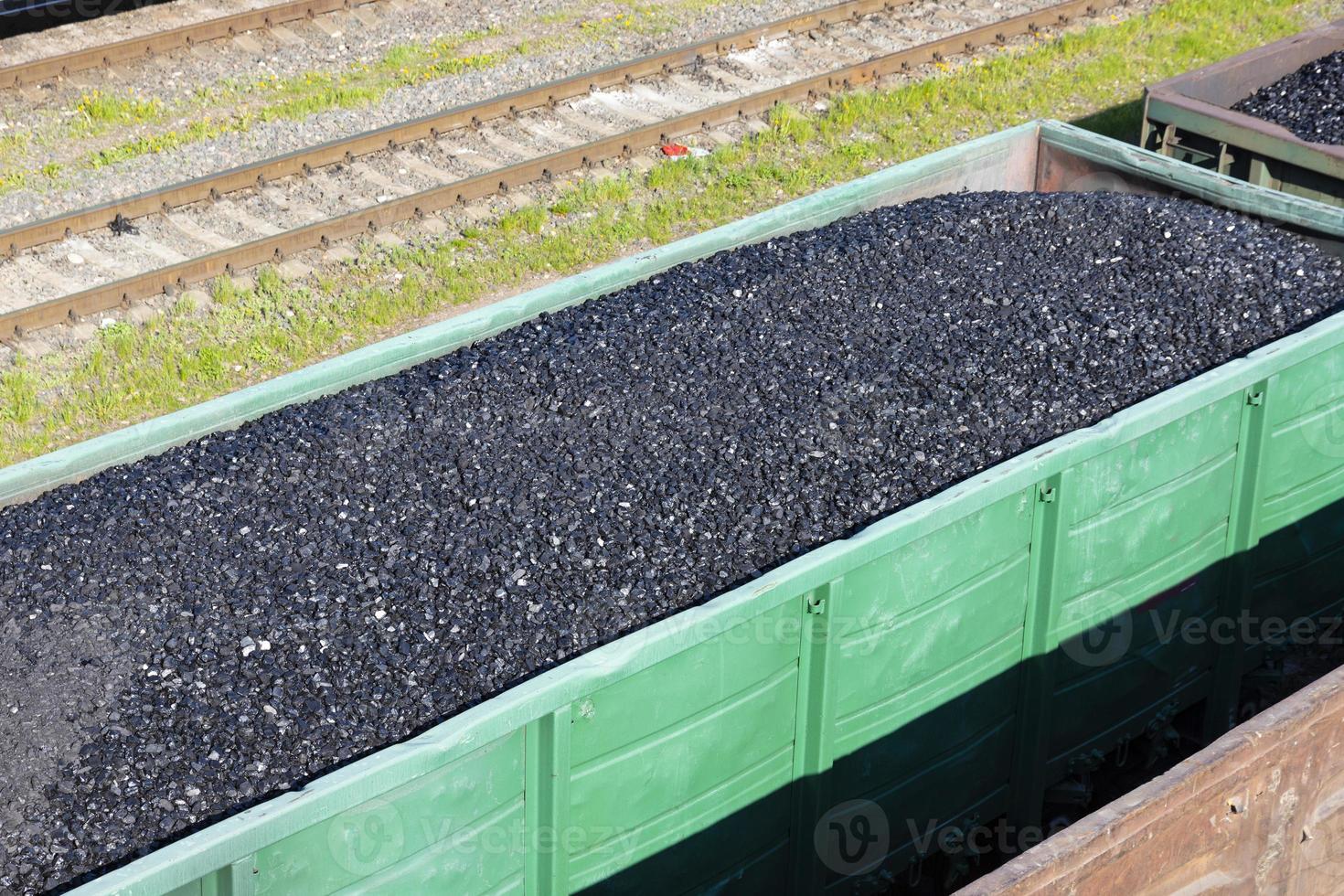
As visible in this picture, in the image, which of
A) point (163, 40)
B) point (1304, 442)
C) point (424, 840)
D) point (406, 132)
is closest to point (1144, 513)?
point (1304, 442)

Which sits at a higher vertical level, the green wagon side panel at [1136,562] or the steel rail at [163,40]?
the steel rail at [163,40]

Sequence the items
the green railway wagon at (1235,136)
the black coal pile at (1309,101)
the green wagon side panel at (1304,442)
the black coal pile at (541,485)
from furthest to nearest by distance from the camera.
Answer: the black coal pile at (1309,101) < the green railway wagon at (1235,136) < the green wagon side panel at (1304,442) < the black coal pile at (541,485)

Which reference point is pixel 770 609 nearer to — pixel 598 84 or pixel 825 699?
pixel 825 699

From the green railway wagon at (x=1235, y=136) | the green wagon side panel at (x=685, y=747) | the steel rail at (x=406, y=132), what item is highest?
the green railway wagon at (x=1235, y=136)

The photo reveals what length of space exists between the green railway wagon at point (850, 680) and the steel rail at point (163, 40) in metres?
7.30

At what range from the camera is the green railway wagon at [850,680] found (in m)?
3.81

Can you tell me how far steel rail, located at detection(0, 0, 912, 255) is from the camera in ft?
31.5

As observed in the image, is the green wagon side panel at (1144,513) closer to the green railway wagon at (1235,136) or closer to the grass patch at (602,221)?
the green railway wagon at (1235,136)

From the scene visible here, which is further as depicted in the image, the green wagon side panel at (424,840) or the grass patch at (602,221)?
the grass patch at (602,221)

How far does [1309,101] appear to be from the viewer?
8586 millimetres

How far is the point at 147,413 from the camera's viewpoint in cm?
838

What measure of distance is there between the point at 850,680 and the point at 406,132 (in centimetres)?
729

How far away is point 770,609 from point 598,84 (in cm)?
811

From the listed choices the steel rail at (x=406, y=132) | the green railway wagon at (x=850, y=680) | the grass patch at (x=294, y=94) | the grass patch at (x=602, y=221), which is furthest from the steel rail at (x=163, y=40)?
the green railway wagon at (x=850, y=680)
